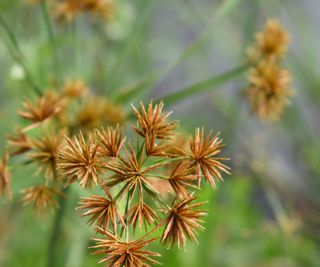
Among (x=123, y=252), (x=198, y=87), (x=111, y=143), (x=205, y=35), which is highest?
(x=205, y=35)

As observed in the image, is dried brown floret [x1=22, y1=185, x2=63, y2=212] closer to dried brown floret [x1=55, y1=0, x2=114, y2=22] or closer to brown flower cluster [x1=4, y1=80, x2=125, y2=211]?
brown flower cluster [x1=4, y1=80, x2=125, y2=211]

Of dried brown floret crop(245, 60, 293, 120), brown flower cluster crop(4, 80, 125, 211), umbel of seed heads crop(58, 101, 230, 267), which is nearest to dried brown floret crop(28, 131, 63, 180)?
brown flower cluster crop(4, 80, 125, 211)

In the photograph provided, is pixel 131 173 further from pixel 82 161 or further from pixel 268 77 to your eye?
pixel 268 77

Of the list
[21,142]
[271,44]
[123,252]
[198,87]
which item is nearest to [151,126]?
[123,252]

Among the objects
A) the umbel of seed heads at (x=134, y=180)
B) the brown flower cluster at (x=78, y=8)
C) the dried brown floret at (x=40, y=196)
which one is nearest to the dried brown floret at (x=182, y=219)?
the umbel of seed heads at (x=134, y=180)

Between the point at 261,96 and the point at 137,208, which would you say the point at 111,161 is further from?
the point at 261,96

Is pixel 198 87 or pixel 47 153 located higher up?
pixel 198 87

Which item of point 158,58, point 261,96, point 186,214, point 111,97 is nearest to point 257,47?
point 261,96
